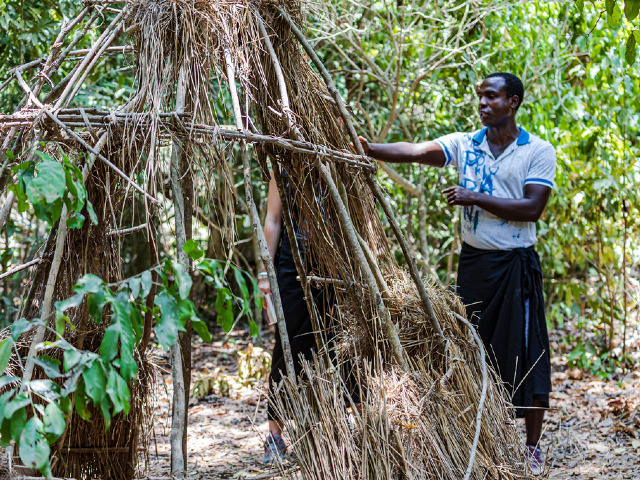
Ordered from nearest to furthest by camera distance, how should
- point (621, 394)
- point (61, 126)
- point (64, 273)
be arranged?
point (61, 126) → point (64, 273) → point (621, 394)

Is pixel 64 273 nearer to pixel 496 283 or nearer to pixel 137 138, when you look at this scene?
pixel 137 138

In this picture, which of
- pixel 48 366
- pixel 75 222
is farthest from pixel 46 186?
pixel 48 366

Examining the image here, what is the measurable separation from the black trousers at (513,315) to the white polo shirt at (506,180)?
59mm

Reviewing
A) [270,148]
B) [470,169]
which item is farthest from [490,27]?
[270,148]

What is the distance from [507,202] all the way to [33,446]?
93.1 inches

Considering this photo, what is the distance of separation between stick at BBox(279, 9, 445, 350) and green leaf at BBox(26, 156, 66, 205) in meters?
1.18

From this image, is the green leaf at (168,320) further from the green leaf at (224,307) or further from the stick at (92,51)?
the stick at (92,51)

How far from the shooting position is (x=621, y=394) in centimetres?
461

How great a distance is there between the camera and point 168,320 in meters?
1.61

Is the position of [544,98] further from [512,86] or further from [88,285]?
[88,285]

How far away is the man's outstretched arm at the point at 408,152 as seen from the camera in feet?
11.2

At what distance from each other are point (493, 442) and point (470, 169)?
4.62ft

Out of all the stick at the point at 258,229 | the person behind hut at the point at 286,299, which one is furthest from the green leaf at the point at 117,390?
the person behind hut at the point at 286,299

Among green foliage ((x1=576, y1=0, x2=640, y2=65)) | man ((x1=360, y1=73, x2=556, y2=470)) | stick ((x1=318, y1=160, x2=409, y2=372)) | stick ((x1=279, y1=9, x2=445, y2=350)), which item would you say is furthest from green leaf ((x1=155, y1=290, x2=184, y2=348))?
man ((x1=360, y1=73, x2=556, y2=470))
